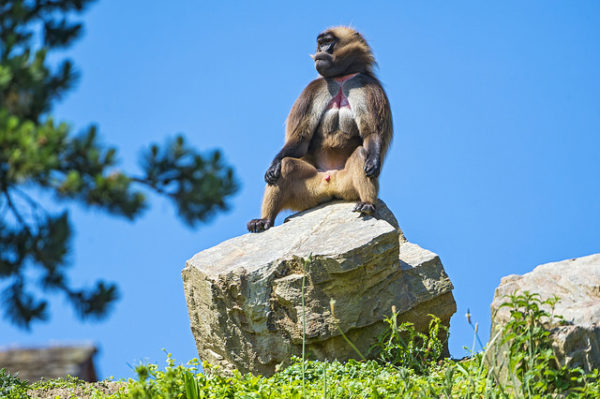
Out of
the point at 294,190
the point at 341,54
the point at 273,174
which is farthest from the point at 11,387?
the point at 341,54

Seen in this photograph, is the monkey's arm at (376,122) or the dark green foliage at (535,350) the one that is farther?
the monkey's arm at (376,122)

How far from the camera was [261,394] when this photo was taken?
6.24m

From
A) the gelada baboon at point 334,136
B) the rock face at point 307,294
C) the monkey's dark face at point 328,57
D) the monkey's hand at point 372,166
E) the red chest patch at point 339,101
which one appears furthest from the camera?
the monkey's dark face at point 328,57

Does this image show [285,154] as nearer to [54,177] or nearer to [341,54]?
[341,54]

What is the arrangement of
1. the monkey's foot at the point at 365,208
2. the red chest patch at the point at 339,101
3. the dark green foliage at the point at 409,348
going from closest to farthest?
the dark green foliage at the point at 409,348
the monkey's foot at the point at 365,208
the red chest patch at the point at 339,101

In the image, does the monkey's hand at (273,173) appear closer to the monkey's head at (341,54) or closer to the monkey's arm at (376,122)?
the monkey's arm at (376,122)

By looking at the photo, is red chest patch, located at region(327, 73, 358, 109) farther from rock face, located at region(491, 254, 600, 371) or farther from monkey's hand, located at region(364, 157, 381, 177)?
rock face, located at region(491, 254, 600, 371)

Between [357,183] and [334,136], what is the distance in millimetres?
972

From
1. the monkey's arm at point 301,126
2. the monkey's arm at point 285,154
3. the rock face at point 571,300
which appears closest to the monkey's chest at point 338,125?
the monkey's arm at point 301,126

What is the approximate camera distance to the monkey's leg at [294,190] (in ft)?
30.0

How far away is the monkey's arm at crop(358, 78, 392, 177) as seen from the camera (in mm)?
9250

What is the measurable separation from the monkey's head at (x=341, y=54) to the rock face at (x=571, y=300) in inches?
161

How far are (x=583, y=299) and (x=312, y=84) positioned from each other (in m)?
4.83

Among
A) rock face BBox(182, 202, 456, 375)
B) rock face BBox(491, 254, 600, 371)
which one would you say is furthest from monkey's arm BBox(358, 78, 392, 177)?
rock face BBox(491, 254, 600, 371)
